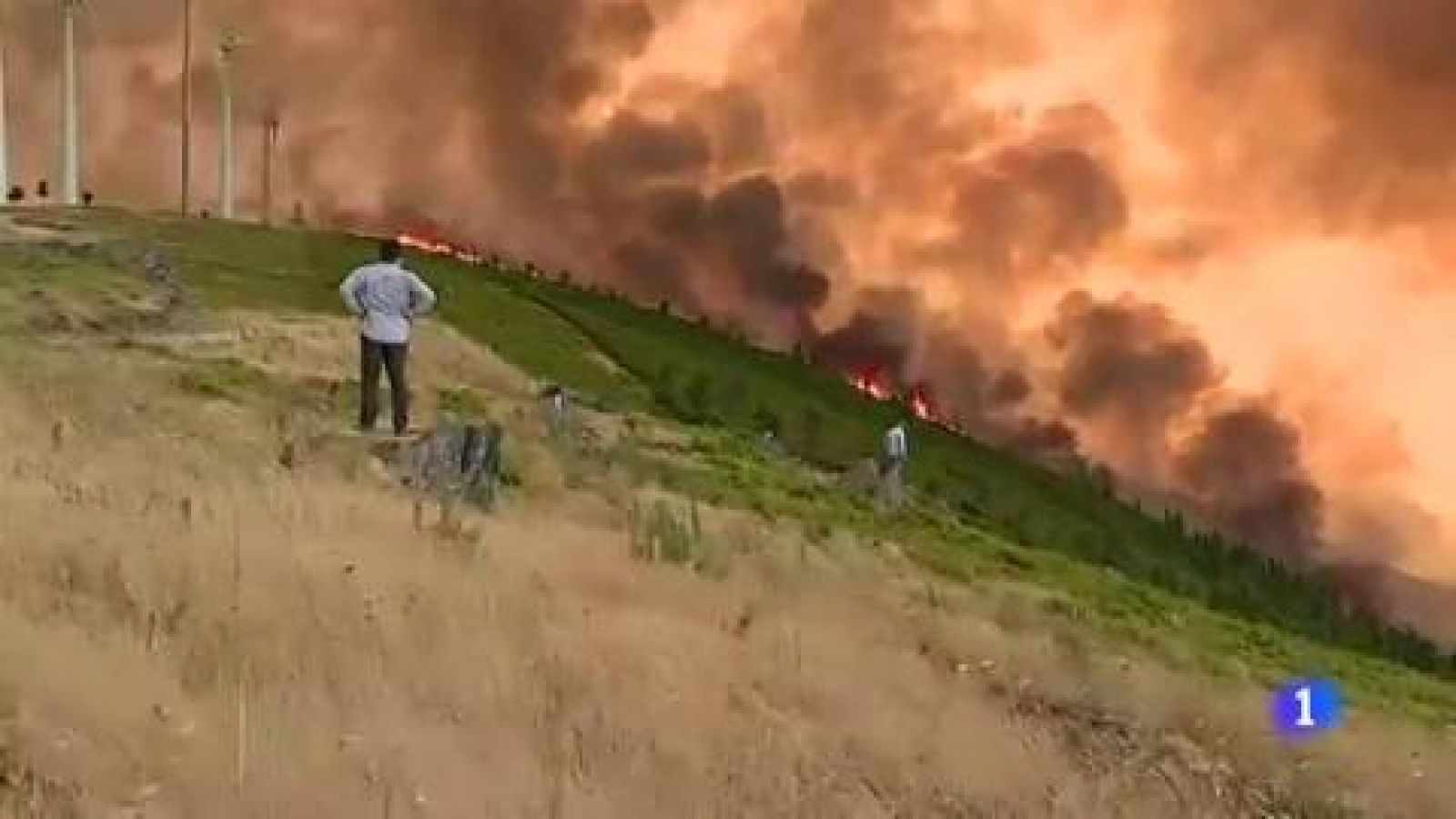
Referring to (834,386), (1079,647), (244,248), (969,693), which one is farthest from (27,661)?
(834,386)

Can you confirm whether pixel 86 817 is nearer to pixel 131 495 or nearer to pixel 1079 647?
pixel 131 495

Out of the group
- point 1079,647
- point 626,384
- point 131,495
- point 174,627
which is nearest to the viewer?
point 174,627

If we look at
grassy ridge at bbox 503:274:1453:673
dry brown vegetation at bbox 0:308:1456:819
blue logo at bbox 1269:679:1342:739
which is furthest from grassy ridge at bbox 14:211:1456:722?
dry brown vegetation at bbox 0:308:1456:819

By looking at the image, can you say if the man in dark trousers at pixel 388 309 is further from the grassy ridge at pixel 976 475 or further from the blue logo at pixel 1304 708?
the grassy ridge at pixel 976 475

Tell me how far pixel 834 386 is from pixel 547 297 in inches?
1174

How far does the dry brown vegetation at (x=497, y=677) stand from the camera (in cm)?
1270

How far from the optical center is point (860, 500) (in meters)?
40.6

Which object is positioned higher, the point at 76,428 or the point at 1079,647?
the point at 76,428

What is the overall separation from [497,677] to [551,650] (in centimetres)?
103

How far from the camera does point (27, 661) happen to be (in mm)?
12875

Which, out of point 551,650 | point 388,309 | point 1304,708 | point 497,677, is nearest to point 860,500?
point 1304,708

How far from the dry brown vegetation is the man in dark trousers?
921 millimetres

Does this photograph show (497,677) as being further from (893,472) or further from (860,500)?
(893,472)

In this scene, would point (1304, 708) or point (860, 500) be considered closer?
point (1304, 708)
